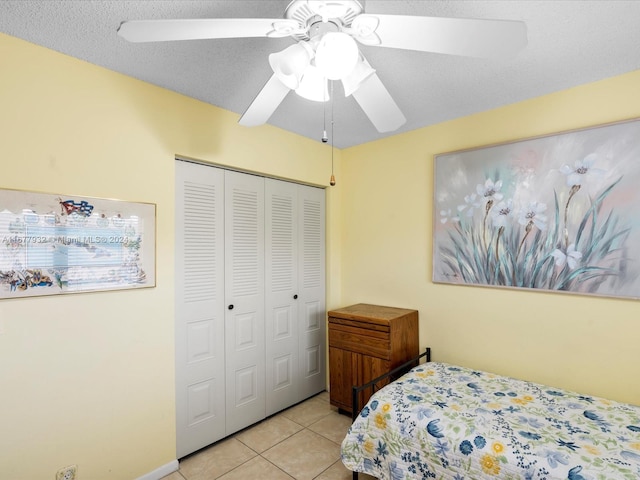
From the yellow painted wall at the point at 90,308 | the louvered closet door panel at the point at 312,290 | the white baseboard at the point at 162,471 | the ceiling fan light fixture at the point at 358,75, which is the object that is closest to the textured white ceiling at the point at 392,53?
the yellow painted wall at the point at 90,308

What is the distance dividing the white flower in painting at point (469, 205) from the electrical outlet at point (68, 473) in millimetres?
A: 2910

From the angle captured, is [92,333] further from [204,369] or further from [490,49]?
[490,49]

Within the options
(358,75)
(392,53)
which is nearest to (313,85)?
(358,75)

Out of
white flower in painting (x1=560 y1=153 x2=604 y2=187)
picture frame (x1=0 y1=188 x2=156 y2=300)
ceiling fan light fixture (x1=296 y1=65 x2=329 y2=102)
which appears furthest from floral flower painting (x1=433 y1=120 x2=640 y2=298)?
picture frame (x1=0 y1=188 x2=156 y2=300)

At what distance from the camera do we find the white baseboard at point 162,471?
2.02 metres

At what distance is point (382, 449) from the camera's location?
6.17 ft

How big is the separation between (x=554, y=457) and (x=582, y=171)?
1.63m

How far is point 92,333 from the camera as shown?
1.83 meters

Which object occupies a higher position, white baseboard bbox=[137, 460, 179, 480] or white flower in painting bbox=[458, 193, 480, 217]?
white flower in painting bbox=[458, 193, 480, 217]

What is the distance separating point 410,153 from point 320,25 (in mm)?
1863

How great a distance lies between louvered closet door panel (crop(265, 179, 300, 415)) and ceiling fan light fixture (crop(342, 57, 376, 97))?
5.18 ft

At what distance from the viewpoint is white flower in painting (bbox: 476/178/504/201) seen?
7.76 feet

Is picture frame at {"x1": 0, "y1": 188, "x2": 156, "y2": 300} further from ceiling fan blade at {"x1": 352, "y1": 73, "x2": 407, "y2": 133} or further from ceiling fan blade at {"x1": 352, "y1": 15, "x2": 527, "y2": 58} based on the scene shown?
ceiling fan blade at {"x1": 352, "y1": 15, "x2": 527, "y2": 58}

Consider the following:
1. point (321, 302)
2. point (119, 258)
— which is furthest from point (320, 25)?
point (321, 302)
